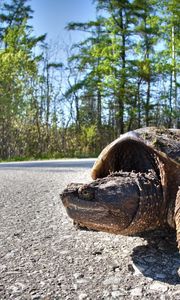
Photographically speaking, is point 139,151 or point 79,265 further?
point 139,151

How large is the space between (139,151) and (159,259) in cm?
52

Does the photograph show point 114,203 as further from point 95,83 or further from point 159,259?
point 95,83

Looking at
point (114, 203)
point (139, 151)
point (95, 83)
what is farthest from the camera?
point (95, 83)

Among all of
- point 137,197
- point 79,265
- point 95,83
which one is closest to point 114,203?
point 137,197

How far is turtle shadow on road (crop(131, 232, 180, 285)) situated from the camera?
1.38 meters

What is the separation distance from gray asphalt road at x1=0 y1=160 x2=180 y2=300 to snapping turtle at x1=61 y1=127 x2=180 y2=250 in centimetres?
14

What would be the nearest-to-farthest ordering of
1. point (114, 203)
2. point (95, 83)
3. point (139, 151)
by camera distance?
1. point (114, 203)
2. point (139, 151)
3. point (95, 83)

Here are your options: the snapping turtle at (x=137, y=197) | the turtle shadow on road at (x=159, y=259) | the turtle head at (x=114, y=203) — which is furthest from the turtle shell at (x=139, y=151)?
the turtle shadow on road at (x=159, y=259)

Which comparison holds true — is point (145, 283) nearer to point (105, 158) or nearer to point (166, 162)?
point (166, 162)

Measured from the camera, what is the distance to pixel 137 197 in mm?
1466

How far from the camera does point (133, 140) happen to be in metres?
1.75

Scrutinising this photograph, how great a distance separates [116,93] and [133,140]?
16324mm

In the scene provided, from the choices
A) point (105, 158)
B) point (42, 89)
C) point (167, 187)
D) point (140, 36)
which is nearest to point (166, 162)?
point (167, 187)

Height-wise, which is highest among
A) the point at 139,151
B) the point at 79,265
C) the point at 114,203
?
the point at 139,151
